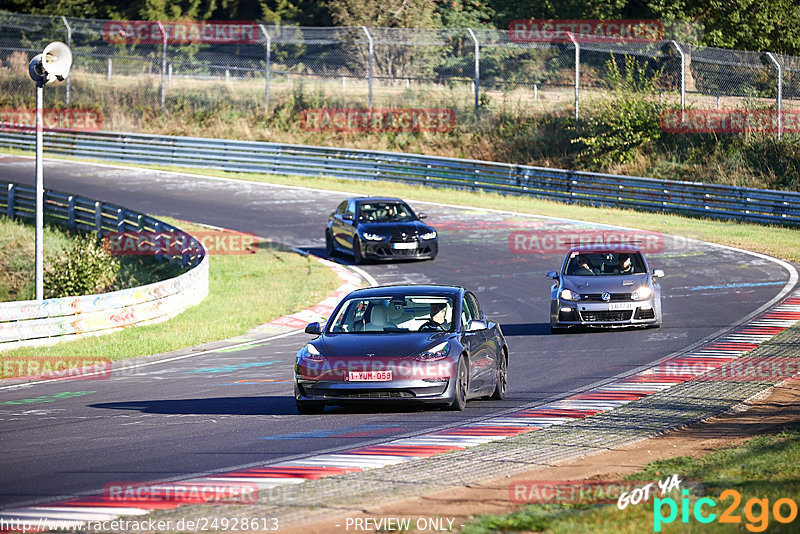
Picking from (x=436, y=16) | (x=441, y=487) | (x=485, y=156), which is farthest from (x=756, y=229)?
(x=436, y=16)

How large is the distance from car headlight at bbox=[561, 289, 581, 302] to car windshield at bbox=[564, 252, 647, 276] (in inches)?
25.6

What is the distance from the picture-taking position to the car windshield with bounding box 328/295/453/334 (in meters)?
12.2

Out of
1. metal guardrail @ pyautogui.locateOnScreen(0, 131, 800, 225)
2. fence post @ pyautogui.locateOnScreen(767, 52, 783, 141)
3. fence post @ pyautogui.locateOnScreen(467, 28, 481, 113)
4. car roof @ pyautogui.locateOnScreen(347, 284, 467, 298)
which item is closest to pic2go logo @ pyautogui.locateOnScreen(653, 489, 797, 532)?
car roof @ pyautogui.locateOnScreen(347, 284, 467, 298)

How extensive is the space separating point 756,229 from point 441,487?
1031 inches

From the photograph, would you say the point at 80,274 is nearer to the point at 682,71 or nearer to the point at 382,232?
the point at 382,232

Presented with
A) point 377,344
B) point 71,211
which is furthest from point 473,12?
point 377,344

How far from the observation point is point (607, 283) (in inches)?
733

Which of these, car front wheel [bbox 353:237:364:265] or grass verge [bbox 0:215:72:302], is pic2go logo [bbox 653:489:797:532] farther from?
grass verge [bbox 0:215:72:302]

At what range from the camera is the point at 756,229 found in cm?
3203

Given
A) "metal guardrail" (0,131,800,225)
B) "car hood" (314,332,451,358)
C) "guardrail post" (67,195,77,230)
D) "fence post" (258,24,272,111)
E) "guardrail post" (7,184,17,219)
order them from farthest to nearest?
"fence post" (258,24,272,111), "guardrail post" (7,184,17,219), "metal guardrail" (0,131,800,225), "guardrail post" (67,195,77,230), "car hood" (314,332,451,358)

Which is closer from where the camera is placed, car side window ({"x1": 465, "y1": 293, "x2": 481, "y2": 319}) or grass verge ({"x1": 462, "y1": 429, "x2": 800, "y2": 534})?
grass verge ({"x1": 462, "y1": 429, "x2": 800, "y2": 534})

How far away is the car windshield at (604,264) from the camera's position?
63.1 ft

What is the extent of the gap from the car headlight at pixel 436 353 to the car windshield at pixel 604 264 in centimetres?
804

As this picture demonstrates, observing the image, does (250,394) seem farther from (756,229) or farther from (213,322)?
(756,229)
